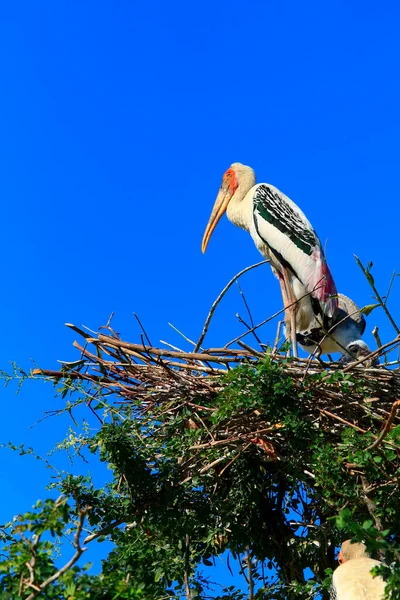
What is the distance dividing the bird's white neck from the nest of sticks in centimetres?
242

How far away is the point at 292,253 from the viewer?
778 centimetres

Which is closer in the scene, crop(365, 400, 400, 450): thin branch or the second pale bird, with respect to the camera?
crop(365, 400, 400, 450): thin branch

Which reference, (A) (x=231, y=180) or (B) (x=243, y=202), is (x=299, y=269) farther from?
(A) (x=231, y=180)

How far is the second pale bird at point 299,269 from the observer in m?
7.54

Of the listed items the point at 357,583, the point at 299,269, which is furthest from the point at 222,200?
the point at 357,583

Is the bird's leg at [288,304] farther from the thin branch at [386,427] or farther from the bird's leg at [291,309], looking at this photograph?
the thin branch at [386,427]

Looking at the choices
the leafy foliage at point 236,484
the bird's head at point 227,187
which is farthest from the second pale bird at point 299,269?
the leafy foliage at point 236,484

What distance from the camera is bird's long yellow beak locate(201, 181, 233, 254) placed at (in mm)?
8961

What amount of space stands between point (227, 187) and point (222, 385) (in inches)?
148

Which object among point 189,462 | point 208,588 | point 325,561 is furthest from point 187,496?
point 325,561

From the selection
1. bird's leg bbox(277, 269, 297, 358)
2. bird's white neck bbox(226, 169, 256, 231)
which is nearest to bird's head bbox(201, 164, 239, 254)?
bird's white neck bbox(226, 169, 256, 231)

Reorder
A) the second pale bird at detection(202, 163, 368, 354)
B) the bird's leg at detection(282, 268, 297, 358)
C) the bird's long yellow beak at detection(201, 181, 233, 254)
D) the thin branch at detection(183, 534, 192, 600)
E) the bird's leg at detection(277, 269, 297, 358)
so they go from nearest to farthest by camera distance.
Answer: the thin branch at detection(183, 534, 192, 600) < the bird's leg at detection(282, 268, 297, 358) < the bird's leg at detection(277, 269, 297, 358) < the second pale bird at detection(202, 163, 368, 354) < the bird's long yellow beak at detection(201, 181, 233, 254)

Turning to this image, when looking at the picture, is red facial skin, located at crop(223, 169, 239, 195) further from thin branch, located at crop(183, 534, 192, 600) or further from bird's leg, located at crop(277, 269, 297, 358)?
thin branch, located at crop(183, 534, 192, 600)

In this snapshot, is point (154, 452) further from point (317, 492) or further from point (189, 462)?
point (317, 492)
